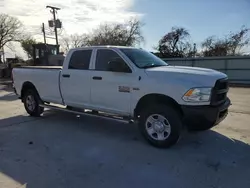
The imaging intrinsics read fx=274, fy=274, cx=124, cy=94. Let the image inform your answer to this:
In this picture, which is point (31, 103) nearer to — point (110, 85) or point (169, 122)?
point (110, 85)

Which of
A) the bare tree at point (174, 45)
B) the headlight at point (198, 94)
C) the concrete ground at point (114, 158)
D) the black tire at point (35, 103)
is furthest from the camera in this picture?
the bare tree at point (174, 45)

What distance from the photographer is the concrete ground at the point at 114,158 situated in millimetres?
3881

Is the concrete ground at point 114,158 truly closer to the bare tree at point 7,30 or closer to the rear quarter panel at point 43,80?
the rear quarter panel at point 43,80

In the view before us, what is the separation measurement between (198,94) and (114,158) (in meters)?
1.83

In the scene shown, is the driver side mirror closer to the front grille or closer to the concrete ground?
the concrete ground

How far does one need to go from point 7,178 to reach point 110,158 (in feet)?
5.38

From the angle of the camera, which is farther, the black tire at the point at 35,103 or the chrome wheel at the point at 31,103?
the chrome wheel at the point at 31,103

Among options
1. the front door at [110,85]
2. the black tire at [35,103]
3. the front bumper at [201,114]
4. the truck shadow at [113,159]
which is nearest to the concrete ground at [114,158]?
the truck shadow at [113,159]

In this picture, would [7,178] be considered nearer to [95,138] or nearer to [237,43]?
[95,138]

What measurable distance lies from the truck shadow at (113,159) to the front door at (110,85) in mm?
695

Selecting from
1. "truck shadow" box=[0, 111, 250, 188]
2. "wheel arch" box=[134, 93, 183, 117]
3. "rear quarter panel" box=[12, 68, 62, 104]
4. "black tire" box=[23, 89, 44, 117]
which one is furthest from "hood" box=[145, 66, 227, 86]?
"black tire" box=[23, 89, 44, 117]

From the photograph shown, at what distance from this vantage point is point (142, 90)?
5.32 meters

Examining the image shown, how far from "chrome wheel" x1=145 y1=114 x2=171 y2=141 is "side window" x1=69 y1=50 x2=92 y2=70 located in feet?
6.93

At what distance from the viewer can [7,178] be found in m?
4.01
